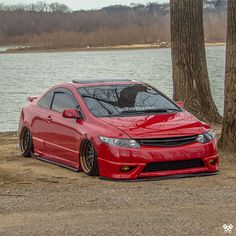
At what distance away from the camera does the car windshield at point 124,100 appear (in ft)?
32.2

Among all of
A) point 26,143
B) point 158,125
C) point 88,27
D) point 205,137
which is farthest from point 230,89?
point 88,27

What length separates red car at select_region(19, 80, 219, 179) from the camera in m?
8.86

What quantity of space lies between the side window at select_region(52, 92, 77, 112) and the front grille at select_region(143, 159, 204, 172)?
186 centimetres

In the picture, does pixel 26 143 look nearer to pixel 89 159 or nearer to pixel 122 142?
pixel 89 159

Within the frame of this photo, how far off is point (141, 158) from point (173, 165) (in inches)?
19.4

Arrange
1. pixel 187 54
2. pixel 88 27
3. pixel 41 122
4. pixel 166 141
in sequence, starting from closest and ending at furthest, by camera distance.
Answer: pixel 166 141 → pixel 41 122 → pixel 187 54 → pixel 88 27

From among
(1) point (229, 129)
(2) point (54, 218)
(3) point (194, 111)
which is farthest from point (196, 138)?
(3) point (194, 111)

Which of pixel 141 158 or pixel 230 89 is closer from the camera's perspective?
pixel 141 158

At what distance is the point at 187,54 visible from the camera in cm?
1512

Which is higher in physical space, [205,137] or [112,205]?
[205,137]

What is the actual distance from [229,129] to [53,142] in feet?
9.84

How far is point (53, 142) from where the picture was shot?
10.4m

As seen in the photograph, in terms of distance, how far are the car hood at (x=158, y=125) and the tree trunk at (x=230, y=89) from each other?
1727 mm

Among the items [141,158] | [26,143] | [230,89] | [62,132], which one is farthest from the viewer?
[26,143]
